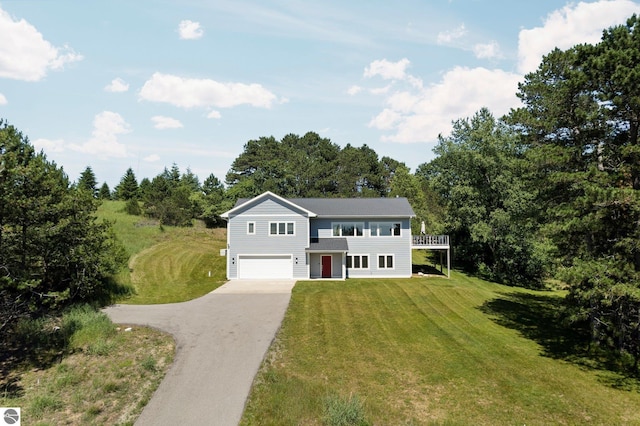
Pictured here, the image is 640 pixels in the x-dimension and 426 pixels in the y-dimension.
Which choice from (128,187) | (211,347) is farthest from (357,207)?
(128,187)

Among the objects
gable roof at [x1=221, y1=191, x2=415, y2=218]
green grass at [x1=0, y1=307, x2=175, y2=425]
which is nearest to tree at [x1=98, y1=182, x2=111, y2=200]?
gable roof at [x1=221, y1=191, x2=415, y2=218]

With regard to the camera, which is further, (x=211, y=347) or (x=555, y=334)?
(x=555, y=334)

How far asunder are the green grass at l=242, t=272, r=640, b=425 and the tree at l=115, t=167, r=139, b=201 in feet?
179

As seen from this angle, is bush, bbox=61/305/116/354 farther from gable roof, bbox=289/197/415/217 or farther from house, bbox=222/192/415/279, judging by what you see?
gable roof, bbox=289/197/415/217

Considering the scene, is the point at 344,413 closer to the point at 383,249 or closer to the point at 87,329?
the point at 87,329

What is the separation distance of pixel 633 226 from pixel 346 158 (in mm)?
54485

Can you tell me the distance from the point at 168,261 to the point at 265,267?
8.52 metres

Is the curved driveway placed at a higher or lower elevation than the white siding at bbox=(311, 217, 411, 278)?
lower

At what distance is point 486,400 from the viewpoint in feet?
37.7

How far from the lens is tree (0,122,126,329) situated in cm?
1459

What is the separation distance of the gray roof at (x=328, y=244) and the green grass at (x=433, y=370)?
7.02m

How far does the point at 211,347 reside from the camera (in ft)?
49.1

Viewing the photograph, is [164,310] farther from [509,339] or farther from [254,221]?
[509,339]

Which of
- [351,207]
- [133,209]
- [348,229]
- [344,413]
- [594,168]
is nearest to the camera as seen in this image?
[344,413]
